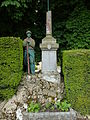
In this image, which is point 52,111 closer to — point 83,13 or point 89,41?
point 89,41

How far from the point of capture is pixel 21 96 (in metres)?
3.97

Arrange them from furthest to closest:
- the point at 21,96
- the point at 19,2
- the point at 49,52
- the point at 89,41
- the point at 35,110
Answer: the point at 89,41 → the point at 19,2 → the point at 49,52 → the point at 21,96 → the point at 35,110

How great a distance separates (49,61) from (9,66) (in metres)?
1.13

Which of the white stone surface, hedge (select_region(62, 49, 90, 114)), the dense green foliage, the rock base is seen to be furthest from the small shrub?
the dense green foliage

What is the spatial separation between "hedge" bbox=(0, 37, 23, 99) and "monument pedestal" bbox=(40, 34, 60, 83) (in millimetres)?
810

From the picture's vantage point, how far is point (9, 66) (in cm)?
Result: 391

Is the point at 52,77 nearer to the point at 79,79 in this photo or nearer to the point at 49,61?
the point at 49,61

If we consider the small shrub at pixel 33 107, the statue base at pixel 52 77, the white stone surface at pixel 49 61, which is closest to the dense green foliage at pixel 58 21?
the white stone surface at pixel 49 61

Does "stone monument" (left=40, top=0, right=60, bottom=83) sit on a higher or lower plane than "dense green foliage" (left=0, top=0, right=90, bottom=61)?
lower

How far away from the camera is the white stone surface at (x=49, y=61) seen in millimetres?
4449

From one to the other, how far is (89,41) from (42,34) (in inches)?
89.2

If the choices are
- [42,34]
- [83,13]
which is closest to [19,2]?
[42,34]

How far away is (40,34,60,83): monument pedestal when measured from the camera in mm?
4366

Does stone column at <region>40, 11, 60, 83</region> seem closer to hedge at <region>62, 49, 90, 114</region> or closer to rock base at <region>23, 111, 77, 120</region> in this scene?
hedge at <region>62, 49, 90, 114</region>
